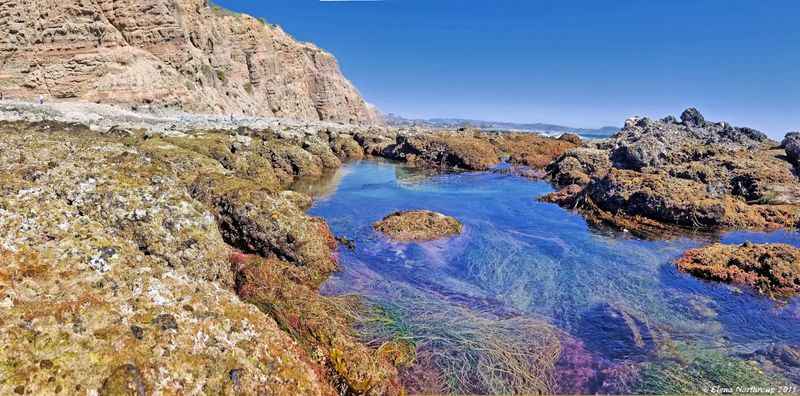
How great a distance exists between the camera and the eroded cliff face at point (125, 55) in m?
47.5

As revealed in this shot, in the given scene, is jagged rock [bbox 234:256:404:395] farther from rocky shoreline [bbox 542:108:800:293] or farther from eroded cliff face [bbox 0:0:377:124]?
eroded cliff face [bbox 0:0:377:124]

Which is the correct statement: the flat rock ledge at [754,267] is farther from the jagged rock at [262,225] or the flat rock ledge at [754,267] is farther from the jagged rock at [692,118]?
the jagged rock at [692,118]

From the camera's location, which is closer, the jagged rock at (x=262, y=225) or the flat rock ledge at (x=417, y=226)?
the jagged rock at (x=262, y=225)

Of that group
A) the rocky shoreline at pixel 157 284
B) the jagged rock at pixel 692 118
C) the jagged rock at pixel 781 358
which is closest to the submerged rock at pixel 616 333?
the jagged rock at pixel 781 358

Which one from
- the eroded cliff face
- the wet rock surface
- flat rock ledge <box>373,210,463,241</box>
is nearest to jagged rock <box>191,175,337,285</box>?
the wet rock surface

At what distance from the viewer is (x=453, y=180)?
32.9 meters

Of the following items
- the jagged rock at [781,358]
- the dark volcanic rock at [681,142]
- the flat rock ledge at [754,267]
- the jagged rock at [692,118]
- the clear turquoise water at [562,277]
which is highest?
the jagged rock at [692,118]

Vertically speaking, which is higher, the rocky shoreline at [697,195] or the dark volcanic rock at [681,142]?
the dark volcanic rock at [681,142]

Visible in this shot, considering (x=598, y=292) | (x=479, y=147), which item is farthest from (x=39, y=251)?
(x=479, y=147)

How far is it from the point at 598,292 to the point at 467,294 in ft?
13.0

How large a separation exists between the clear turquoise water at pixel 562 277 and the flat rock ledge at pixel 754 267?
1.90 feet

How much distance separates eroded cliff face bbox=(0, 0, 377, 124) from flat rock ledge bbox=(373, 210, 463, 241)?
47857 millimetres

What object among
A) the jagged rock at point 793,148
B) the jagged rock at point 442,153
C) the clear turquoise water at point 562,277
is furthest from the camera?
the jagged rock at point 442,153

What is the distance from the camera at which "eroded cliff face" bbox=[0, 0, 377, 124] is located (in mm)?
47531
